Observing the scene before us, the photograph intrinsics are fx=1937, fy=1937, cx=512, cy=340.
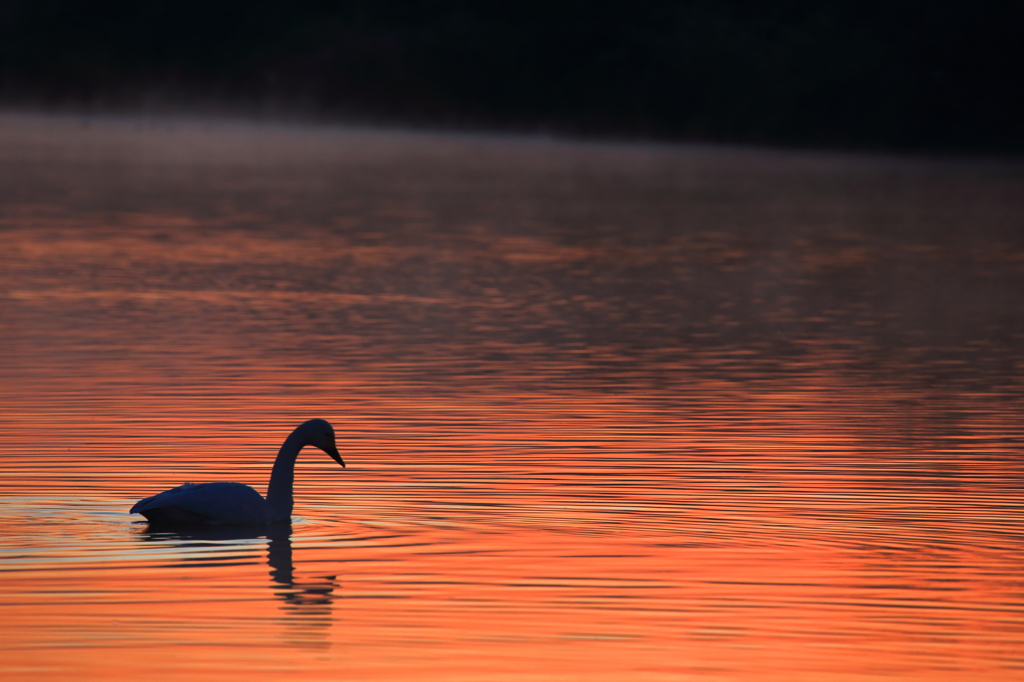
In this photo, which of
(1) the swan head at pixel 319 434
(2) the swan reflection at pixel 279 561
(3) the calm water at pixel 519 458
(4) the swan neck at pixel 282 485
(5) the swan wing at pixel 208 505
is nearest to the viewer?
(3) the calm water at pixel 519 458

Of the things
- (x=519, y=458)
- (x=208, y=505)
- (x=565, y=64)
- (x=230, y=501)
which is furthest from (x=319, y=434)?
(x=565, y=64)

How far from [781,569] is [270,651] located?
2.66 m

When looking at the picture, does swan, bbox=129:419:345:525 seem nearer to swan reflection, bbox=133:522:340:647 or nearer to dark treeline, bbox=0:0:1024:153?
swan reflection, bbox=133:522:340:647

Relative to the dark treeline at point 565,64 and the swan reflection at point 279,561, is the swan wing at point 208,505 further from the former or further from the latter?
the dark treeline at point 565,64

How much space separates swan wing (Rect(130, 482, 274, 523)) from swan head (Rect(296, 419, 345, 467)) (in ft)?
1.66

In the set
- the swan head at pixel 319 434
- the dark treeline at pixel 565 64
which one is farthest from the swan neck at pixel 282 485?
the dark treeline at pixel 565 64

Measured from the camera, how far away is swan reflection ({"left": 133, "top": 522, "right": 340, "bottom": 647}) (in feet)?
26.5

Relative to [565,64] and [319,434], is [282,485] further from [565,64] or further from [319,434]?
[565,64]

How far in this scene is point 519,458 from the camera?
1186 centimetres

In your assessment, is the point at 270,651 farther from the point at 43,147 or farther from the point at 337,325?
the point at 43,147

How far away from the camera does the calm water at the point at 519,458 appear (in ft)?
26.0

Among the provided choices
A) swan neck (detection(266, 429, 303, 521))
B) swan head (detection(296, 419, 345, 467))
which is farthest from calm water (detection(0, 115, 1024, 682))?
swan head (detection(296, 419, 345, 467))

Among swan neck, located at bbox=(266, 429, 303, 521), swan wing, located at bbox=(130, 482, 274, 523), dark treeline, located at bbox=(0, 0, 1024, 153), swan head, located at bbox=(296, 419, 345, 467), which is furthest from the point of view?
dark treeline, located at bbox=(0, 0, 1024, 153)

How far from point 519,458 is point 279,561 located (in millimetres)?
2967
